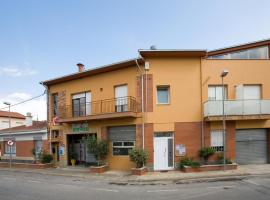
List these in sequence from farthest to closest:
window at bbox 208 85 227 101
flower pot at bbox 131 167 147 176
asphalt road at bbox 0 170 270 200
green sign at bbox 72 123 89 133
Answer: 1. green sign at bbox 72 123 89 133
2. window at bbox 208 85 227 101
3. flower pot at bbox 131 167 147 176
4. asphalt road at bbox 0 170 270 200

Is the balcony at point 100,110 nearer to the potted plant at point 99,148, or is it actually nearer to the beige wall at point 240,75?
the potted plant at point 99,148

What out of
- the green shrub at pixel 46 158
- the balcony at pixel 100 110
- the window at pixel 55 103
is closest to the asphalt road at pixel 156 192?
the balcony at pixel 100 110

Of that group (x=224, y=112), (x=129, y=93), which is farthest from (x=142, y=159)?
(x=224, y=112)

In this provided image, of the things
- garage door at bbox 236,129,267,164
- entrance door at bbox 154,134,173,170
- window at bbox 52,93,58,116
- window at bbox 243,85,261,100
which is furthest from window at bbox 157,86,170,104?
window at bbox 52,93,58,116

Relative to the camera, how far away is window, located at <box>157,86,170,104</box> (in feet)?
63.7

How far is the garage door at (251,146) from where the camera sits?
19578 millimetres

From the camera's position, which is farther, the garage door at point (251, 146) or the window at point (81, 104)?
the window at point (81, 104)

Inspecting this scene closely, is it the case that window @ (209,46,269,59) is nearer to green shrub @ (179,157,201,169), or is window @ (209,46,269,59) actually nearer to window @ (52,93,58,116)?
green shrub @ (179,157,201,169)

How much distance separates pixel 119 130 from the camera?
2047cm

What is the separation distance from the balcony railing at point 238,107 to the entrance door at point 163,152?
10.2ft

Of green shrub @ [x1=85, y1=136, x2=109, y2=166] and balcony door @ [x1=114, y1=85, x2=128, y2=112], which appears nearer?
green shrub @ [x1=85, y1=136, x2=109, y2=166]

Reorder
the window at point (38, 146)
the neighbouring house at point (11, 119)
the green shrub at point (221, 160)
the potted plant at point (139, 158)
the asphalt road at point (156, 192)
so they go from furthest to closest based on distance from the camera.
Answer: the neighbouring house at point (11, 119), the window at point (38, 146), the green shrub at point (221, 160), the potted plant at point (139, 158), the asphalt road at point (156, 192)

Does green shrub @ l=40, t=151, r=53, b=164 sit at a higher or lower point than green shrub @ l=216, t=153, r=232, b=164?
lower

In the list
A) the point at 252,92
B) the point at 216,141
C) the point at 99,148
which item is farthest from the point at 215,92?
the point at 99,148
